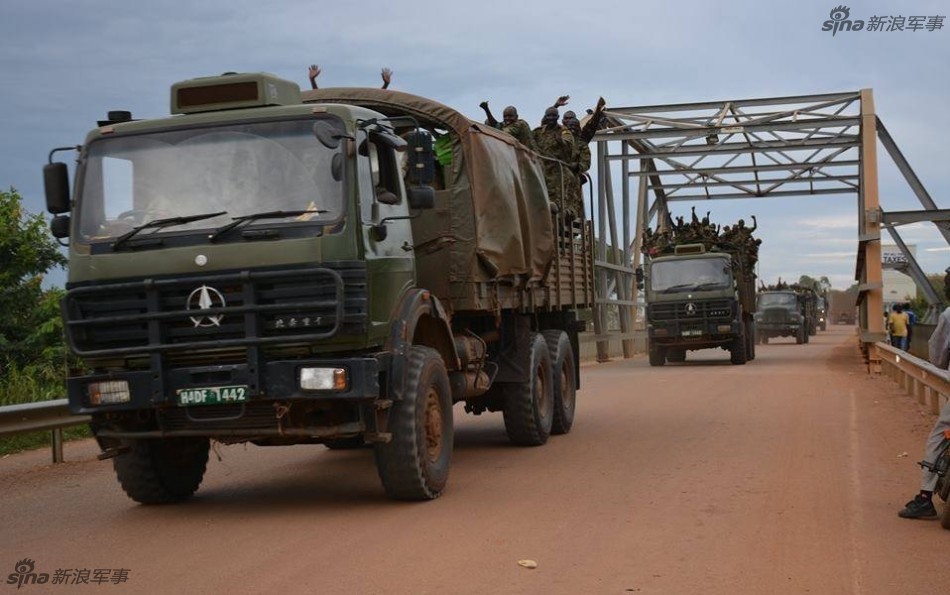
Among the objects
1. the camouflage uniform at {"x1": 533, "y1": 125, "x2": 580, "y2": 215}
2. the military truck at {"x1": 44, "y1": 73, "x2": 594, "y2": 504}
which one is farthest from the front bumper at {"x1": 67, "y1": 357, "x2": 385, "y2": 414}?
the camouflage uniform at {"x1": 533, "y1": 125, "x2": 580, "y2": 215}

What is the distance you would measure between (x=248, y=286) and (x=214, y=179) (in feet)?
2.84

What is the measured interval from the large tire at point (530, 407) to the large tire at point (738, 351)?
17247 millimetres

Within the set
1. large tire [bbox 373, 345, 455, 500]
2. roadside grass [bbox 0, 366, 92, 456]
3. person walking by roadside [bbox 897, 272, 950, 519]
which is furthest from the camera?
roadside grass [bbox 0, 366, 92, 456]

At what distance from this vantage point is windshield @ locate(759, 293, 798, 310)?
50.9 m

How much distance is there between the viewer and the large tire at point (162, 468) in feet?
27.6

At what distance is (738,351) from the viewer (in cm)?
2878

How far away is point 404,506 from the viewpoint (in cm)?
817

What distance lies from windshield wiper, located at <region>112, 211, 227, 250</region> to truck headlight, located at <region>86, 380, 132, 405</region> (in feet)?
2.99

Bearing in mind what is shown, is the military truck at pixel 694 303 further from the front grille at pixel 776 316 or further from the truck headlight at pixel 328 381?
the front grille at pixel 776 316

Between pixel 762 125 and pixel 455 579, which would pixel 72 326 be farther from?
pixel 762 125

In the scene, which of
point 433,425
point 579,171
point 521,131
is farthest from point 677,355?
point 433,425

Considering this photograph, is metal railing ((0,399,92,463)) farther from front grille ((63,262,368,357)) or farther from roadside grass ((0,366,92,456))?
front grille ((63,262,368,357))

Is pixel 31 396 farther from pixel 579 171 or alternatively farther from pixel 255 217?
pixel 255 217

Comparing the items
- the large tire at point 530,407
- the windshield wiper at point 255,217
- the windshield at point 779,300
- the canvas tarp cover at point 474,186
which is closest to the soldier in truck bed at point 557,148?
the large tire at point 530,407
